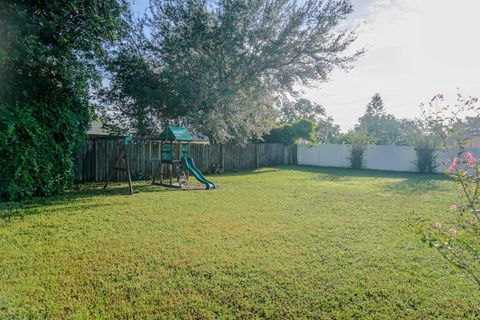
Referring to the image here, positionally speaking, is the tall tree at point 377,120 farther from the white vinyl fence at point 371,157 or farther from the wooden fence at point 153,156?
the wooden fence at point 153,156

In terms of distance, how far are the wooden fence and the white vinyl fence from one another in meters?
0.96

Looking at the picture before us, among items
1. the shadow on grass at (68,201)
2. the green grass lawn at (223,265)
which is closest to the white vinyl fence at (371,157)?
the green grass lawn at (223,265)

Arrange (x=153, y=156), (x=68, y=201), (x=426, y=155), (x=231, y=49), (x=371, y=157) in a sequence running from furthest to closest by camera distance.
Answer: (x=371, y=157), (x=426, y=155), (x=153, y=156), (x=231, y=49), (x=68, y=201)

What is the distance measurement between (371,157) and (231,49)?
1010 cm

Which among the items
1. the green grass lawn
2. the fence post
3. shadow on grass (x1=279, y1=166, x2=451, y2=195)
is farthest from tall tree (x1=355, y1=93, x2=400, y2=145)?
the green grass lawn

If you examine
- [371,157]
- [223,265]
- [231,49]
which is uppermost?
[231,49]

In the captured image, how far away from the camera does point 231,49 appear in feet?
32.1

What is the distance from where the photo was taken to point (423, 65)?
7.66 metres

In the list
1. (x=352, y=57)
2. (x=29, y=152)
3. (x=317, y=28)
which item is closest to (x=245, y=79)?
(x=317, y=28)

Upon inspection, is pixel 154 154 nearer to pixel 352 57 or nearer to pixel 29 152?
pixel 29 152

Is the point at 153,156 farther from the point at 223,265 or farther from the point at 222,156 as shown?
the point at 223,265

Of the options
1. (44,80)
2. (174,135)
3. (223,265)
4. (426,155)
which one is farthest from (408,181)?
(44,80)

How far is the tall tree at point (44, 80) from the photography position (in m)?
5.41

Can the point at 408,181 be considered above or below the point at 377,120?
below
